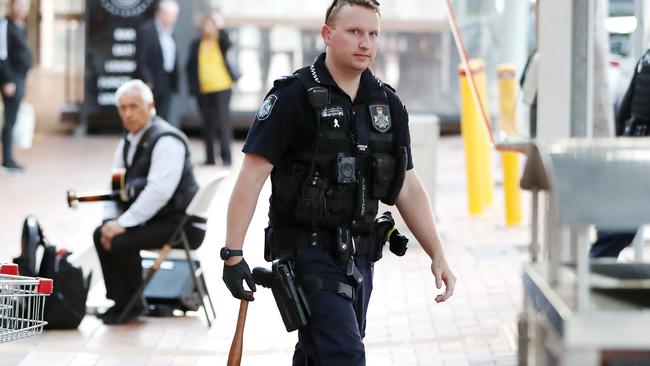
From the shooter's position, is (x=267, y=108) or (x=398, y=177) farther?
(x=398, y=177)

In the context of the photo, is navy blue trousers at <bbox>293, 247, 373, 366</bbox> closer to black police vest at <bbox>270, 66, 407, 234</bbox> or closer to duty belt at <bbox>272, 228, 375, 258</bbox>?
duty belt at <bbox>272, 228, 375, 258</bbox>

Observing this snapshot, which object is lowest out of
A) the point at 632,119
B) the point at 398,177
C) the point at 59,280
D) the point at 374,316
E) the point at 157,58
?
the point at 374,316

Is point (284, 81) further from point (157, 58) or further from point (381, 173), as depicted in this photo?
point (157, 58)

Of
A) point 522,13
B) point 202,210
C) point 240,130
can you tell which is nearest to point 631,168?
point 202,210

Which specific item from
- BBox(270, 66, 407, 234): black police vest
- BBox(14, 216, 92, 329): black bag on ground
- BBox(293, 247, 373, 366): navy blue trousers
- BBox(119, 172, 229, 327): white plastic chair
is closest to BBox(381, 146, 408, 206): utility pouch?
BBox(270, 66, 407, 234): black police vest

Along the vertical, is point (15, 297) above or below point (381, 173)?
below

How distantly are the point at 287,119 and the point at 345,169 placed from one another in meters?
0.28

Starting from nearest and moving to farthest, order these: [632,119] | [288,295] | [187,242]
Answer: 1. [288,295]
2. [632,119]
3. [187,242]

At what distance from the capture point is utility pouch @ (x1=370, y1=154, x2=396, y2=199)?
203 inches

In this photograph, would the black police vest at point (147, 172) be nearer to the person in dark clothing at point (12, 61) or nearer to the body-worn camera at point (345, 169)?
the body-worn camera at point (345, 169)

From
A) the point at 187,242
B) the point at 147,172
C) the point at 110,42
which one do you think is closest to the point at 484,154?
the point at 187,242

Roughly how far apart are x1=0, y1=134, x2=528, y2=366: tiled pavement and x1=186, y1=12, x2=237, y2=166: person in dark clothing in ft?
11.4

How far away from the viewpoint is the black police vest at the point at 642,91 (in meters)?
7.48

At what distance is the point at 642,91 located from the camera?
752cm
